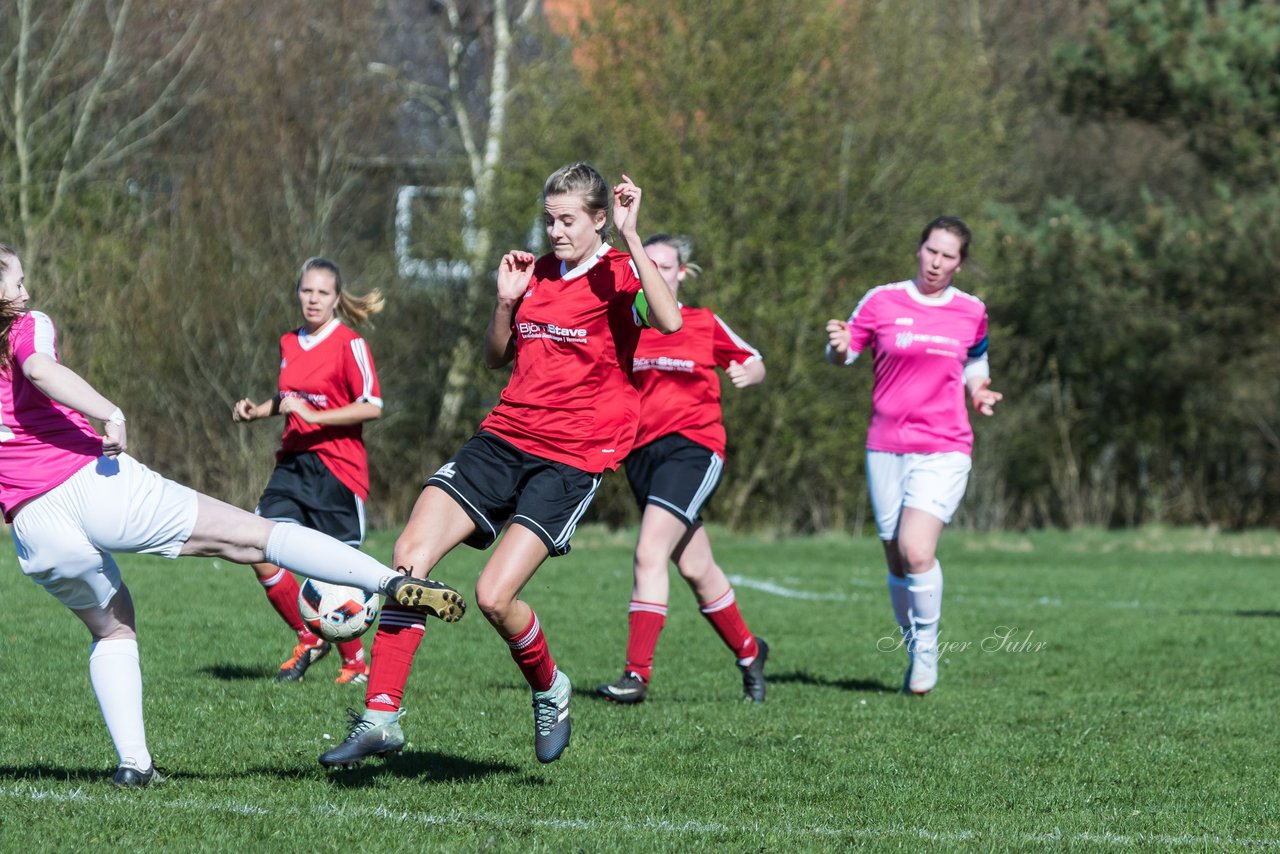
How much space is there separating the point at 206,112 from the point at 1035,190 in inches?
560

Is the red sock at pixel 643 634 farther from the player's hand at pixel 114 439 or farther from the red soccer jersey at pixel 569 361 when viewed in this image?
the player's hand at pixel 114 439

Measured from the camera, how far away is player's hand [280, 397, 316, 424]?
25.4ft

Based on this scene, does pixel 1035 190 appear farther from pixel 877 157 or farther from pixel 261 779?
pixel 261 779


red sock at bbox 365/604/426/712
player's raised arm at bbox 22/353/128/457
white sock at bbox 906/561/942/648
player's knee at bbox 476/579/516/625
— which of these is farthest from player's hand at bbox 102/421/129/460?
white sock at bbox 906/561/942/648

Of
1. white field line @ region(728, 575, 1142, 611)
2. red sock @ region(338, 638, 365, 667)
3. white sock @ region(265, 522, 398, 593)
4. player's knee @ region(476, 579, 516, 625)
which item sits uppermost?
white sock @ region(265, 522, 398, 593)

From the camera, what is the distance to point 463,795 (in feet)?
17.2

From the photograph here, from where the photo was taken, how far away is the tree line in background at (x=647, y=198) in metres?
20.3

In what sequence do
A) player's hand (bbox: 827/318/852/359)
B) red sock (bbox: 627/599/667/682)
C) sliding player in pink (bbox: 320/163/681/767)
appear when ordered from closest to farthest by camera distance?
sliding player in pink (bbox: 320/163/681/767) → red sock (bbox: 627/599/667/682) → player's hand (bbox: 827/318/852/359)

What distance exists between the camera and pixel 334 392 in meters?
8.12

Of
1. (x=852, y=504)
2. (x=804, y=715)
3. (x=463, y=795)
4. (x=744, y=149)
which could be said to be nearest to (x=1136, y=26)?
(x=744, y=149)

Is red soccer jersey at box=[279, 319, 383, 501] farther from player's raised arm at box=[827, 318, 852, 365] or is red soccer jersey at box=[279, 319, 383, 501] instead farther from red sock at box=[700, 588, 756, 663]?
player's raised arm at box=[827, 318, 852, 365]

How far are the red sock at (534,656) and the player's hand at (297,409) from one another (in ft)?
8.55

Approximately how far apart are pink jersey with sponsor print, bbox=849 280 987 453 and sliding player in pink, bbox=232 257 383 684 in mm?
2522

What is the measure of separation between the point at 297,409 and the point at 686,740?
261 cm
